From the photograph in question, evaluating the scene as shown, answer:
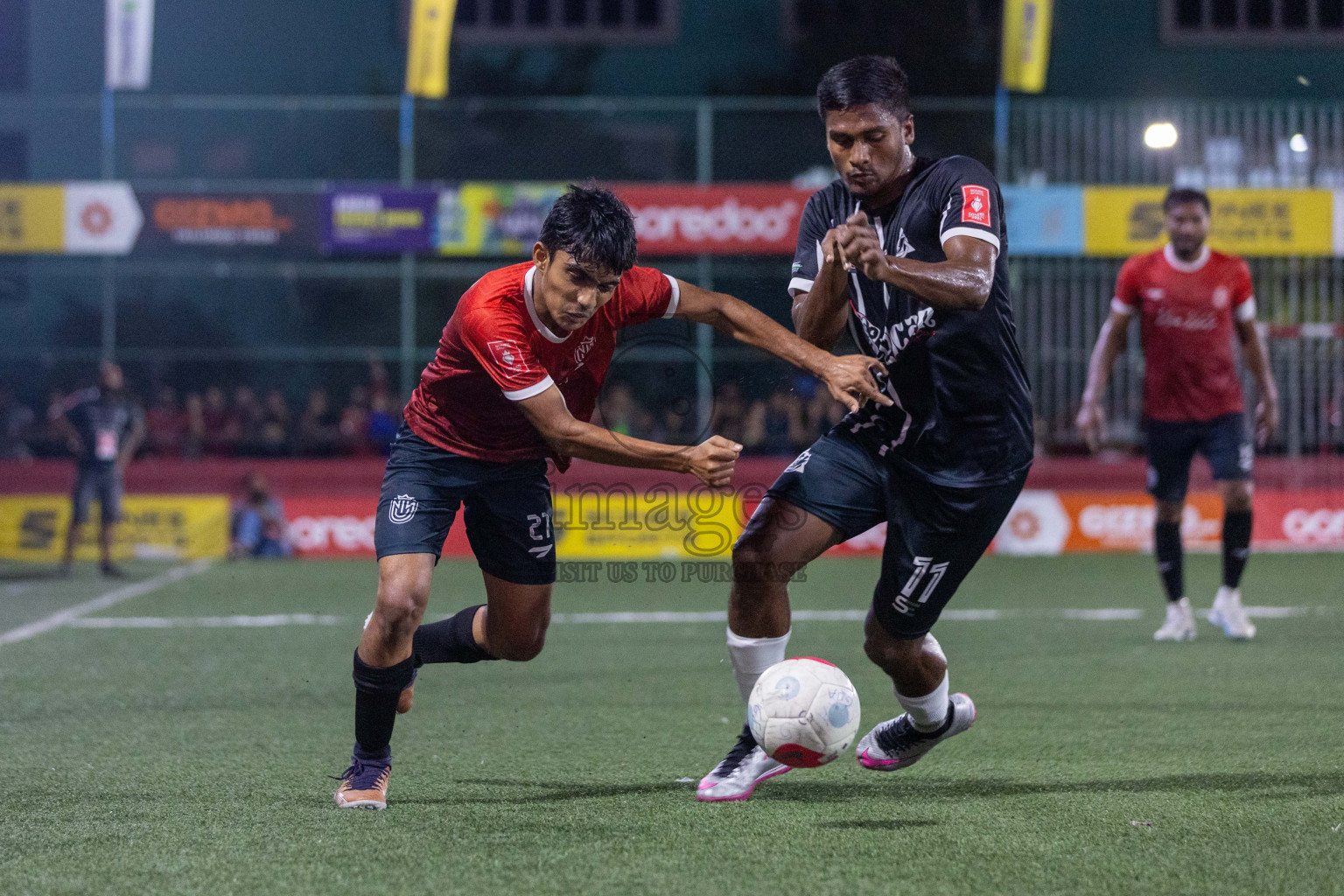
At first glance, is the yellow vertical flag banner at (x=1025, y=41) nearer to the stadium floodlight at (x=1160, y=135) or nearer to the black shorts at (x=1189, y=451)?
the stadium floodlight at (x=1160, y=135)

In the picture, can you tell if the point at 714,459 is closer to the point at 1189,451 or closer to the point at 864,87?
the point at 864,87

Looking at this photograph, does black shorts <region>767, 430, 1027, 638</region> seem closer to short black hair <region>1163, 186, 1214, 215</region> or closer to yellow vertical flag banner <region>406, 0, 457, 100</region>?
short black hair <region>1163, 186, 1214, 215</region>

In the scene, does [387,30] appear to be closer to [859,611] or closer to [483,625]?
[859,611]

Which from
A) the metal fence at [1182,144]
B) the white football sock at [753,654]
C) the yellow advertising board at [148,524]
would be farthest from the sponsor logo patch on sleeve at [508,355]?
the metal fence at [1182,144]

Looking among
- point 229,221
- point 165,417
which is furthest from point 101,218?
point 165,417

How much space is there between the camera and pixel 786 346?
3.96 meters

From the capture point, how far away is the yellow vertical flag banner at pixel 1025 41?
1777 cm

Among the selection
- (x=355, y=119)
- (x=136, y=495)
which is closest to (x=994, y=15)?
(x=355, y=119)

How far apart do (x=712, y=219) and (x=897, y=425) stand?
40.8ft

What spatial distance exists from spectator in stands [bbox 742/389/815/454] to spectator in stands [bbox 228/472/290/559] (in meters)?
5.18

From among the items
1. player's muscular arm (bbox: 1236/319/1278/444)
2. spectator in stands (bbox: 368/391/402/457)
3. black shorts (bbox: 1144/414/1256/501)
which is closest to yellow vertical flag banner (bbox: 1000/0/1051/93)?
spectator in stands (bbox: 368/391/402/457)

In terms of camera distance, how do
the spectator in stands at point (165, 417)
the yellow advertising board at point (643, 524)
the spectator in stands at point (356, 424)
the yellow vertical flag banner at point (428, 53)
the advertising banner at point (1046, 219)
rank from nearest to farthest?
the yellow advertising board at point (643, 524)
the advertising banner at point (1046, 219)
the spectator in stands at point (356, 424)
the spectator in stands at point (165, 417)
the yellow vertical flag banner at point (428, 53)

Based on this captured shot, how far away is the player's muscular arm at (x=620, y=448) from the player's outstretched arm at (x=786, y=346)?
0.34 m

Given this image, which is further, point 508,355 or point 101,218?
point 101,218
